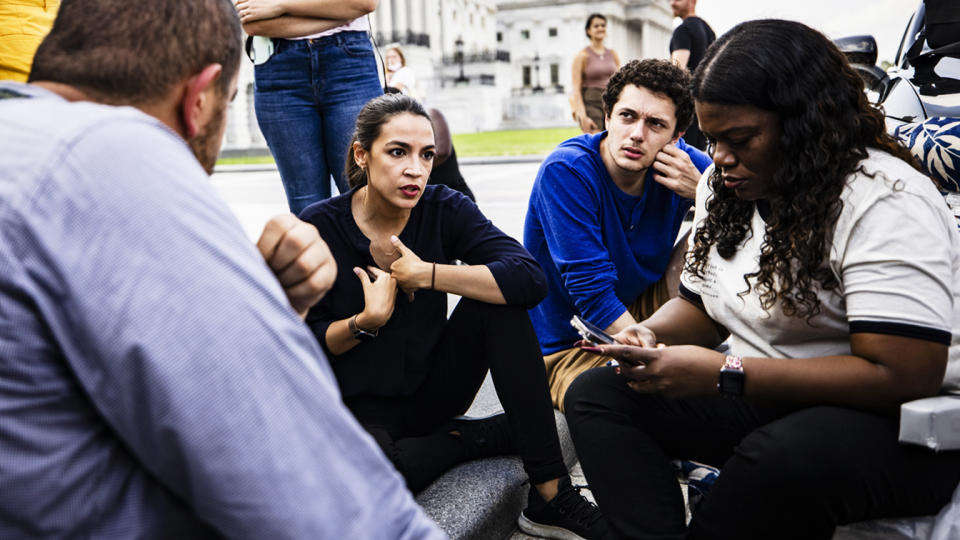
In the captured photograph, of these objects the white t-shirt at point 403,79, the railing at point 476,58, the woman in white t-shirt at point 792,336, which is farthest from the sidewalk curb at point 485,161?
the railing at point 476,58

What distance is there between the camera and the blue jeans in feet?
11.6

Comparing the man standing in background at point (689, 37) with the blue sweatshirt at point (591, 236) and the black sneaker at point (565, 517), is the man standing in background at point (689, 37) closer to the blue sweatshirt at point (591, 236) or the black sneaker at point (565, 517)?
the blue sweatshirt at point (591, 236)

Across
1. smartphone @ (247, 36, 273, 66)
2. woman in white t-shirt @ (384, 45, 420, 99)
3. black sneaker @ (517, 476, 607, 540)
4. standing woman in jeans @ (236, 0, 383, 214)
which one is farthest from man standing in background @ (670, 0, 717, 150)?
black sneaker @ (517, 476, 607, 540)

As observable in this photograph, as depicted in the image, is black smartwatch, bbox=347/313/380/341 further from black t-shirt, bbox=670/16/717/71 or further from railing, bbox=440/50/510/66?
railing, bbox=440/50/510/66

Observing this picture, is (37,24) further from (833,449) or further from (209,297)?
(833,449)

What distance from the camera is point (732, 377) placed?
209 centimetres

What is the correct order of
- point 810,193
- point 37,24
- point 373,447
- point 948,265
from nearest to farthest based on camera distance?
point 373,447
point 948,265
point 810,193
point 37,24

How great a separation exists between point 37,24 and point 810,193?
2.33 metres

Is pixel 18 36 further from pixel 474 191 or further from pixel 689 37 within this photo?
pixel 474 191

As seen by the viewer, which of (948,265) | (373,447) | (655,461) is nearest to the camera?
(373,447)

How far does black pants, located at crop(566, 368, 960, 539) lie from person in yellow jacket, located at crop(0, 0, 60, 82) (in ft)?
6.89

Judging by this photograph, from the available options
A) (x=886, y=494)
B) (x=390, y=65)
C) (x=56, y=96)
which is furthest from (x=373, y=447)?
(x=390, y=65)

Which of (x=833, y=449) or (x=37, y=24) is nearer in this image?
(x=833, y=449)

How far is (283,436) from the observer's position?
0.91m
